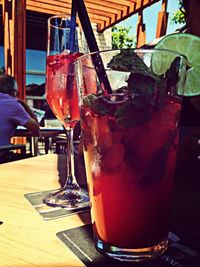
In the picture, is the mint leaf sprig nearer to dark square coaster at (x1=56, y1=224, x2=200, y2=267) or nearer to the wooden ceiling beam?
dark square coaster at (x1=56, y1=224, x2=200, y2=267)

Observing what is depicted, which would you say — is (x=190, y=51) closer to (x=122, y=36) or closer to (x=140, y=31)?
(x=140, y=31)

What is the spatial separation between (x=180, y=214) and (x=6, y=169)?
681 millimetres

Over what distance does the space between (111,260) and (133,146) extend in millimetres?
161

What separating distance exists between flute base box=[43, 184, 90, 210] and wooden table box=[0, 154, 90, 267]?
46mm

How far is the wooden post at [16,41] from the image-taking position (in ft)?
15.3

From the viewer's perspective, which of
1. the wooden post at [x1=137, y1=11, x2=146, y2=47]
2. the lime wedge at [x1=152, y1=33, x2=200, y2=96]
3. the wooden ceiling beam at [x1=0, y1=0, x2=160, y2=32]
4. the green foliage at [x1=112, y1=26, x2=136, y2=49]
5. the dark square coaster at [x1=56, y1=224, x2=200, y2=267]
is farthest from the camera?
the green foliage at [x1=112, y1=26, x2=136, y2=49]

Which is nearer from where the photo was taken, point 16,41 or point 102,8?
point 16,41

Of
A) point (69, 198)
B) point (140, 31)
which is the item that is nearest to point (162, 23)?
point (140, 31)

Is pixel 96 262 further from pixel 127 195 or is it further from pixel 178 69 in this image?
pixel 178 69

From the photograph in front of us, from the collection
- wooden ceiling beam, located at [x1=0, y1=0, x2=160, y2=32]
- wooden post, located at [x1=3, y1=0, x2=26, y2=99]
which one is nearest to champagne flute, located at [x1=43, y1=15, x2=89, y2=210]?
wooden post, located at [x1=3, y1=0, x2=26, y2=99]

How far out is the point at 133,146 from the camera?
479mm

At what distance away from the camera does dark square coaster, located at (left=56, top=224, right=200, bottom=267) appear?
454 mm

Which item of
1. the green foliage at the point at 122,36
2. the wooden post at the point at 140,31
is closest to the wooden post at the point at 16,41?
the wooden post at the point at 140,31

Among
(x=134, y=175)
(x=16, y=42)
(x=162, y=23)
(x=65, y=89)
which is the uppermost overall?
(x=162, y=23)
